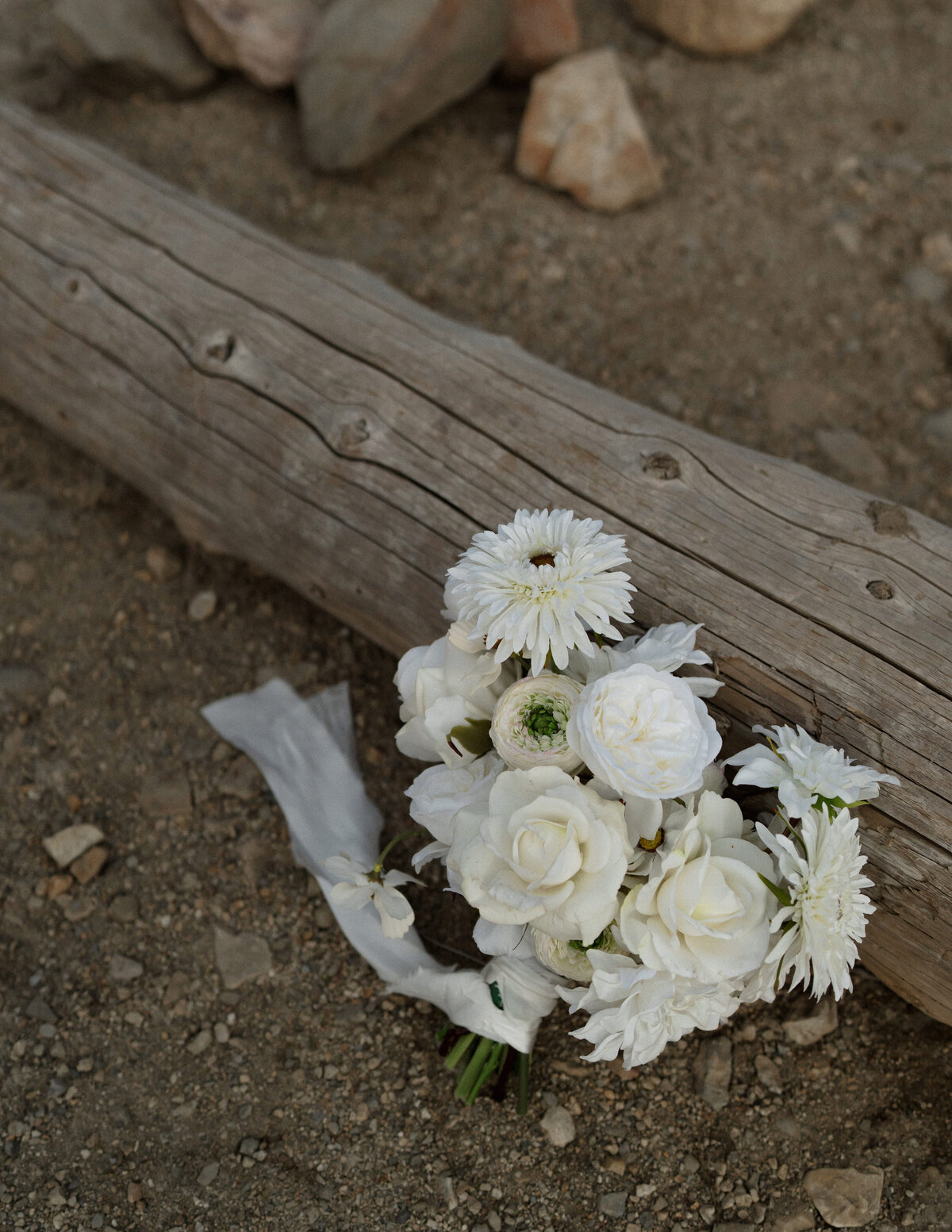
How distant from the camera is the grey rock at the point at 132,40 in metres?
3.09

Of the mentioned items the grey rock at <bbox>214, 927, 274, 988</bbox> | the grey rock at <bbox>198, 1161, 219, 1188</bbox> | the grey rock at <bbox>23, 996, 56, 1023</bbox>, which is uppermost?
the grey rock at <bbox>214, 927, 274, 988</bbox>

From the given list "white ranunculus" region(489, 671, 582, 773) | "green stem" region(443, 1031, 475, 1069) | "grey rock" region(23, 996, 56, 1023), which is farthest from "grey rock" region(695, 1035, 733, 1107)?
"grey rock" region(23, 996, 56, 1023)

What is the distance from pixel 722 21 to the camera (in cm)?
322

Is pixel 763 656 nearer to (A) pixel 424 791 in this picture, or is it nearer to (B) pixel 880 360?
(A) pixel 424 791

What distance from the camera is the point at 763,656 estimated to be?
1681mm

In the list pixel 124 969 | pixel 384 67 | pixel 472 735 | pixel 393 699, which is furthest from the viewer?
pixel 384 67

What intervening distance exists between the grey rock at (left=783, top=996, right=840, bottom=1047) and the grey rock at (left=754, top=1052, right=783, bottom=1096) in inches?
2.3

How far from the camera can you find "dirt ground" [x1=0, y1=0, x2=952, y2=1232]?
1.74 m

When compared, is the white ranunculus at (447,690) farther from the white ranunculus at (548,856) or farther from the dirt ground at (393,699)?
the dirt ground at (393,699)

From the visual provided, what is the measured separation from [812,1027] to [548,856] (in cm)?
85

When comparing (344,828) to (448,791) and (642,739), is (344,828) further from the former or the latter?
(642,739)

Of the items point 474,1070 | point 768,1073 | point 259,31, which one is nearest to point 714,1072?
point 768,1073

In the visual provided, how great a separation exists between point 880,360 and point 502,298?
3.35 ft

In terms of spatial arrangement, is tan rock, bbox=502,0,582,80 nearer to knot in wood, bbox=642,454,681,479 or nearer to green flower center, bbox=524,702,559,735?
knot in wood, bbox=642,454,681,479
